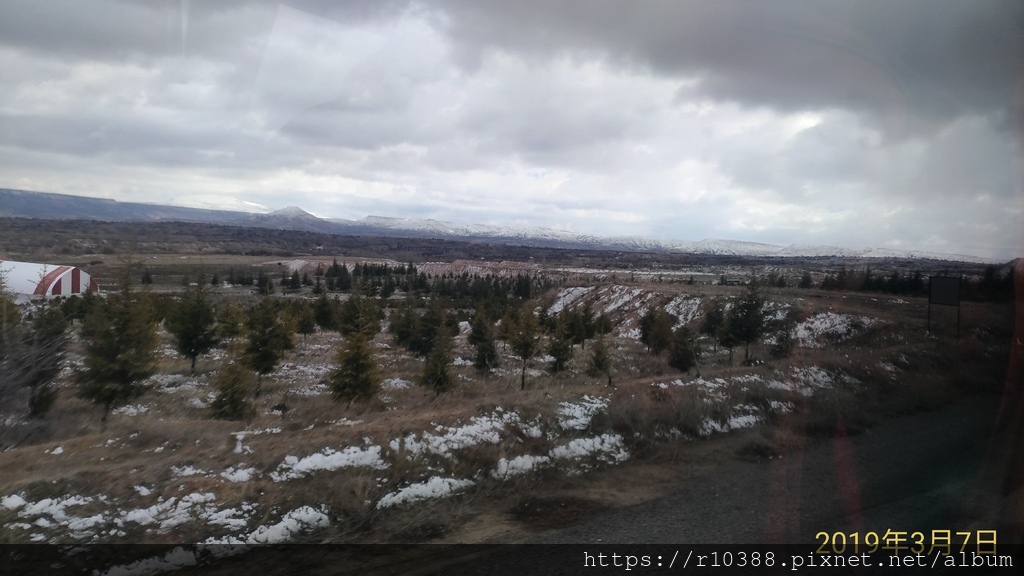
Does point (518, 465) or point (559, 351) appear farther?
point (559, 351)

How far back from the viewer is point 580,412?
440 inches

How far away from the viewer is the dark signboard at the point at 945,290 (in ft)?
75.0

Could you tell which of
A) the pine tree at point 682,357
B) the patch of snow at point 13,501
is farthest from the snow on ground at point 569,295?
the patch of snow at point 13,501

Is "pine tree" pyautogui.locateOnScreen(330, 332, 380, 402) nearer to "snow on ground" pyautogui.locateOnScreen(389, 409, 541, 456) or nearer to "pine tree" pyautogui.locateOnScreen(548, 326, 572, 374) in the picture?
"snow on ground" pyautogui.locateOnScreen(389, 409, 541, 456)

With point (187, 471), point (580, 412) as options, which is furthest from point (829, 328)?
point (187, 471)

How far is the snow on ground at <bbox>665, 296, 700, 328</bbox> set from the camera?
47531 mm

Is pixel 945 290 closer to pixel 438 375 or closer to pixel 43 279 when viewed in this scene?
pixel 438 375

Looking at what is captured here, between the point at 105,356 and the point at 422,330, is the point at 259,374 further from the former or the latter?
the point at 422,330

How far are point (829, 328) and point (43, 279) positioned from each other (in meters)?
36.9

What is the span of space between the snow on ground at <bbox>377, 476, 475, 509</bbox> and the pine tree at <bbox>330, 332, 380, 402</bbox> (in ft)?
27.3

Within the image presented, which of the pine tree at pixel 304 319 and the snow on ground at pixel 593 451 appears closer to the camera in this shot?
the snow on ground at pixel 593 451

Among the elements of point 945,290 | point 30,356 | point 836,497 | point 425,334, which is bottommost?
point 425,334

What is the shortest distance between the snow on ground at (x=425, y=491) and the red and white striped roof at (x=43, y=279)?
44.1 ft

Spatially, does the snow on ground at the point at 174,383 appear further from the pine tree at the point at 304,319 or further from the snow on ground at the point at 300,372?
the pine tree at the point at 304,319
